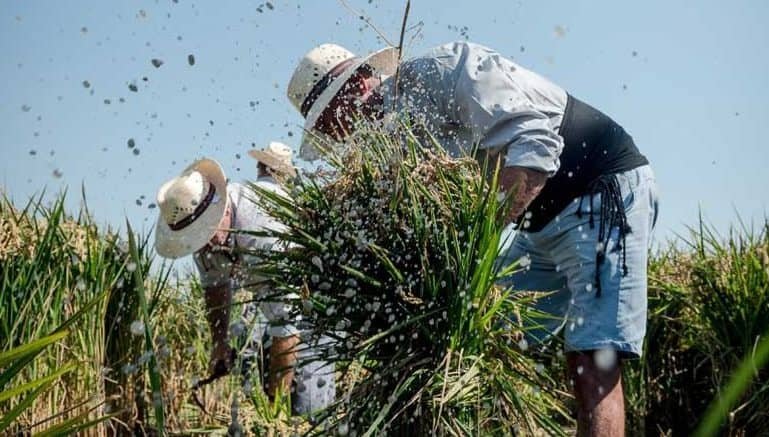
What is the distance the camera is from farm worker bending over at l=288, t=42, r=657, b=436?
2.64 m

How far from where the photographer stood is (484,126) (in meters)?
2.68

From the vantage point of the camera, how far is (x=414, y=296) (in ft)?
7.58

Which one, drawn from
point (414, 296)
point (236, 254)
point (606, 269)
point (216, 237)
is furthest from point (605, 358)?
point (216, 237)

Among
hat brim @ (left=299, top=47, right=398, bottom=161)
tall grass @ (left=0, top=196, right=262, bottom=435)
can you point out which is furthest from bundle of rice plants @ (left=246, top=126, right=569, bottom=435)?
tall grass @ (left=0, top=196, right=262, bottom=435)

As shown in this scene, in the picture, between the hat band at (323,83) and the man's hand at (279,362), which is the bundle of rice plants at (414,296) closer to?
the hat band at (323,83)

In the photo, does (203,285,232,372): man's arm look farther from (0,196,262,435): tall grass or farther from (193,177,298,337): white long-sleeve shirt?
(0,196,262,435): tall grass

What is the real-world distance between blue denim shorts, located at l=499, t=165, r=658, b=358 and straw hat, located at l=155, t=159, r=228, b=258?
1616mm

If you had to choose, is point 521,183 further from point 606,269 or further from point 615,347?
point 615,347

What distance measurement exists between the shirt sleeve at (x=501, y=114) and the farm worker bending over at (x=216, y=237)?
133 centimetres

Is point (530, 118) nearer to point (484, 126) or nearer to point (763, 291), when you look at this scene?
point (484, 126)

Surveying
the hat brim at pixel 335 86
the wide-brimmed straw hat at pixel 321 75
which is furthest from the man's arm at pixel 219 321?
the hat brim at pixel 335 86

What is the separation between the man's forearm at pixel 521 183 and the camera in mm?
2545

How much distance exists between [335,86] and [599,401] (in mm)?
1349

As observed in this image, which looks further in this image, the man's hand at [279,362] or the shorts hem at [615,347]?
the man's hand at [279,362]
